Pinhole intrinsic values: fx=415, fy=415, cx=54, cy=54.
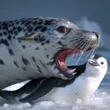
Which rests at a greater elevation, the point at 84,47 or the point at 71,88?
the point at 84,47

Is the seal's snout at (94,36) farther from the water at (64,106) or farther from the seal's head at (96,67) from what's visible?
the water at (64,106)

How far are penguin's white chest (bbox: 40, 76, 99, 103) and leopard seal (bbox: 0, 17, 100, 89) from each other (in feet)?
0.36

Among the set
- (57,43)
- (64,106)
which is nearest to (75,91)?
(64,106)

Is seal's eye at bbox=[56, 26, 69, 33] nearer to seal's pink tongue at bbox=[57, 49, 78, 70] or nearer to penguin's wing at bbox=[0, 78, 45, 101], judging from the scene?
seal's pink tongue at bbox=[57, 49, 78, 70]

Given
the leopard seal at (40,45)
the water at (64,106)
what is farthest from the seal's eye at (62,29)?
the water at (64,106)

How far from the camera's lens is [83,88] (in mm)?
3699

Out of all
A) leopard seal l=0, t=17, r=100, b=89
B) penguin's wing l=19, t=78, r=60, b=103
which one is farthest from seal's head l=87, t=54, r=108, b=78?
penguin's wing l=19, t=78, r=60, b=103

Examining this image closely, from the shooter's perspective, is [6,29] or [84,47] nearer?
[84,47]

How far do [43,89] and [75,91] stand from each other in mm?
284

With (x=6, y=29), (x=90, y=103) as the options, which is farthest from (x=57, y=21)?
(x=90, y=103)

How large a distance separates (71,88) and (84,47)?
1.36 ft

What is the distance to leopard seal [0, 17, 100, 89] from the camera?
353cm

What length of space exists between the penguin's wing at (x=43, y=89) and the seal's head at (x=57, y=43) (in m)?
0.10

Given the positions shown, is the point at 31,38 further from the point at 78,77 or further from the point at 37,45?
the point at 78,77
